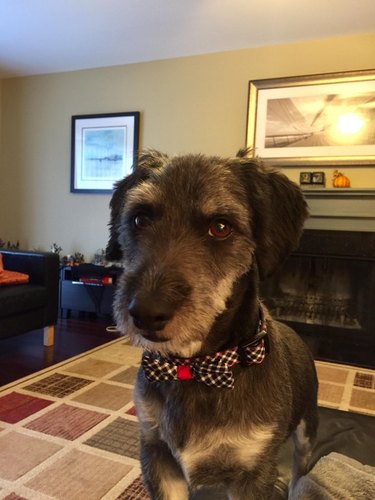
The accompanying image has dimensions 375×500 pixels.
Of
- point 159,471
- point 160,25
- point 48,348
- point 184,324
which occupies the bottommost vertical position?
point 48,348

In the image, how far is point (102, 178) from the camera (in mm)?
4602

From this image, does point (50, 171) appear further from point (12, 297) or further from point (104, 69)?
point (12, 297)

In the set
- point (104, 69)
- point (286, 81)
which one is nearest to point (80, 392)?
point (286, 81)

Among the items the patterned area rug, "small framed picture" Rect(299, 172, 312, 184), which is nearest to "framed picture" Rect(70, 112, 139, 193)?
"small framed picture" Rect(299, 172, 312, 184)

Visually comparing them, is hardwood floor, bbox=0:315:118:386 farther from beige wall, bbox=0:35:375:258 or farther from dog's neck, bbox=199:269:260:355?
dog's neck, bbox=199:269:260:355

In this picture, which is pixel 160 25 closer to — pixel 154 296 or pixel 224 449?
pixel 154 296

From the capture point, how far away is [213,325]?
997 millimetres

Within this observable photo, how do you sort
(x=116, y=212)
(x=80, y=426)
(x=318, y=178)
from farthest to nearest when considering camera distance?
(x=318, y=178) < (x=80, y=426) < (x=116, y=212)

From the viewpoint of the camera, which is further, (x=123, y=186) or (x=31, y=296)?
(x=31, y=296)

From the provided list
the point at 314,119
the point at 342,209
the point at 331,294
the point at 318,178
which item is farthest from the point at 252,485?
the point at 314,119

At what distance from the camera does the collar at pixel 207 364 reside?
97 cm

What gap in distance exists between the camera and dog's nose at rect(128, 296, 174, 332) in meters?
0.80

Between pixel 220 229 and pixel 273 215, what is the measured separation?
0.47 feet

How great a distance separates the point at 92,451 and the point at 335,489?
1.00 m
